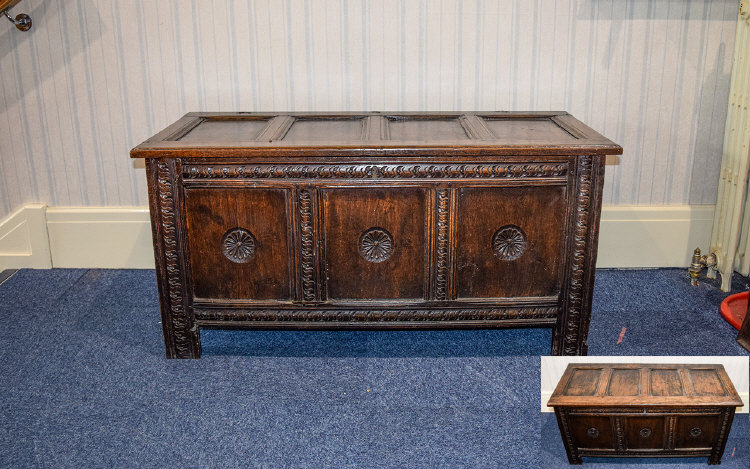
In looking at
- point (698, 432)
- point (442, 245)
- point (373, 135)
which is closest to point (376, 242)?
point (442, 245)

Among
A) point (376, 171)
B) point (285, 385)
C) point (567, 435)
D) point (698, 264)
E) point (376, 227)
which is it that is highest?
point (376, 171)

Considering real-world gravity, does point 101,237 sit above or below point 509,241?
below

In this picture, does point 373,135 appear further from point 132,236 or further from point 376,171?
point 132,236

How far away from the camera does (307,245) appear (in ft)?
7.49

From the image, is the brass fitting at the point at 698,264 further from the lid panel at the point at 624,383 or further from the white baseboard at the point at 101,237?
the white baseboard at the point at 101,237

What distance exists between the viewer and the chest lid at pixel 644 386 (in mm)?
1465

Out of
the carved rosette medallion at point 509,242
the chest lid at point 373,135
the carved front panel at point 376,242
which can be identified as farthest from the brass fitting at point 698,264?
the carved front panel at point 376,242

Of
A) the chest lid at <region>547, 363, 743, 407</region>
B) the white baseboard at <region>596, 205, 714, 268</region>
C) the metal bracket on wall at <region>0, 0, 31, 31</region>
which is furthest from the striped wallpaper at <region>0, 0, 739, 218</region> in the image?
the chest lid at <region>547, 363, 743, 407</region>

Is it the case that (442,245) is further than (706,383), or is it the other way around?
(442,245)

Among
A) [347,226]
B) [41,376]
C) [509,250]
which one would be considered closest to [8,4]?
[41,376]

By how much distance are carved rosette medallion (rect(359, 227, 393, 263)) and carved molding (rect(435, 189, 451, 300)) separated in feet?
0.50

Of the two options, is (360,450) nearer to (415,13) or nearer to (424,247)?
(424,247)

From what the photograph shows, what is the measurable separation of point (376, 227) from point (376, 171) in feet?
0.58

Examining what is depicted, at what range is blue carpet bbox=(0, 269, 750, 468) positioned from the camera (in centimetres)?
195
